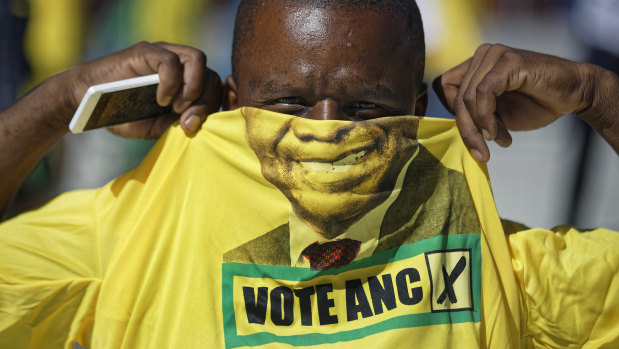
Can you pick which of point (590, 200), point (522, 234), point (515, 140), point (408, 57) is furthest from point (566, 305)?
point (515, 140)

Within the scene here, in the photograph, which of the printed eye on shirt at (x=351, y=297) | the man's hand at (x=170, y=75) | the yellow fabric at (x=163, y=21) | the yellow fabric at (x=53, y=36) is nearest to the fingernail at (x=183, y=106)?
the man's hand at (x=170, y=75)

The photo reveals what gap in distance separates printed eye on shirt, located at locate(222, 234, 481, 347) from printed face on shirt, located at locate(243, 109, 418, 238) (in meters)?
0.14

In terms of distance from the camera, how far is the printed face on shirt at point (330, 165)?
1.44m

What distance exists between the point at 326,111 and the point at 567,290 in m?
0.76

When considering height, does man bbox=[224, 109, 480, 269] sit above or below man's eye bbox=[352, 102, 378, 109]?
below

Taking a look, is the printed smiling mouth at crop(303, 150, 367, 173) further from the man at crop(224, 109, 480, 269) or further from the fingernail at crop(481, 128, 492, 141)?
Answer: the fingernail at crop(481, 128, 492, 141)

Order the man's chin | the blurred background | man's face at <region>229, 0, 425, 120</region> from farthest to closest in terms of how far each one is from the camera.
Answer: the blurred background → man's face at <region>229, 0, 425, 120</region> → the man's chin

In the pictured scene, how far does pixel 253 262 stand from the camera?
1490 millimetres

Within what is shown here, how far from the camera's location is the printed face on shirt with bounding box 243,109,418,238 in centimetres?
144

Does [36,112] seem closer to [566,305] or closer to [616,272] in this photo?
[566,305]

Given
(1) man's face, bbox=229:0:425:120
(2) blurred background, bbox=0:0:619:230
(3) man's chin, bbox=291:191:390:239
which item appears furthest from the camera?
(2) blurred background, bbox=0:0:619:230

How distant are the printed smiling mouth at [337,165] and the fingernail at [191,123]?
32 centimetres

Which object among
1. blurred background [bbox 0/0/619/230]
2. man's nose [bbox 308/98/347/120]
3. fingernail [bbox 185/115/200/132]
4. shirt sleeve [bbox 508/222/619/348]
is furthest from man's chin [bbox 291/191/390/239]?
blurred background [bbox 0/0/619/230]

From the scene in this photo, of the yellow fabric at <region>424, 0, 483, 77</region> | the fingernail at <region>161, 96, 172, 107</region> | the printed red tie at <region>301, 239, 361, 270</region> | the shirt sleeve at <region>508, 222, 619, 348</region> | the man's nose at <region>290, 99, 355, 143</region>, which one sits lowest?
the shirt sleeve at <region>508, 222, 619, 348</region>
